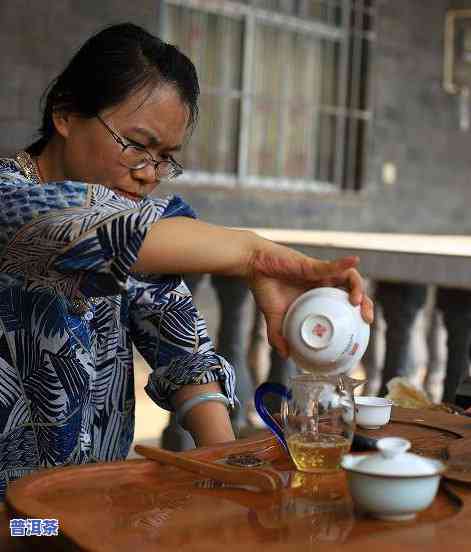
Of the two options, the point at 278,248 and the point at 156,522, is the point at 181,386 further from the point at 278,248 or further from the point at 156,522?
the point at 156,522

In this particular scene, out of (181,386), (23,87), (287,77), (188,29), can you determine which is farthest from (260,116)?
(181,386)

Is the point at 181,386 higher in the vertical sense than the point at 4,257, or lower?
lower

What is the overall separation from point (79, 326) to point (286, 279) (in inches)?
19.0

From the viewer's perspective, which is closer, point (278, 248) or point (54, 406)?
point (278, 248)

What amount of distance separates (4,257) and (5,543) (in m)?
0.42

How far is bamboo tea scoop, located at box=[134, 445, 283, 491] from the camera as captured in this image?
3.79 ft

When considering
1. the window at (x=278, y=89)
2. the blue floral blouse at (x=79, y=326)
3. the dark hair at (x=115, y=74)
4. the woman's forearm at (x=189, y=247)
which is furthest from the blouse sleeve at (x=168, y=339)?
the window at (x=278, y=89)

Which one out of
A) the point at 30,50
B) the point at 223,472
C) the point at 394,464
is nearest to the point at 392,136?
the point at 30,50

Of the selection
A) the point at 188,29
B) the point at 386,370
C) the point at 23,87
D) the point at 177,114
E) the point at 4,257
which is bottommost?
the point at 386,370

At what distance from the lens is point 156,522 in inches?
41.1

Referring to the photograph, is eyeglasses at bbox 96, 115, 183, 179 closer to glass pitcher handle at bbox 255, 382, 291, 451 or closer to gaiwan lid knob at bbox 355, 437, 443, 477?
glass pitcher handle at bbox 255, 382, 291, 451

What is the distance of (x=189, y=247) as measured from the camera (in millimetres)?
1243

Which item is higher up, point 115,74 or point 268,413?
point 115,74

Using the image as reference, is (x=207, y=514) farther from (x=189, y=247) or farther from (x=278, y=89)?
(x=278, y=89)
